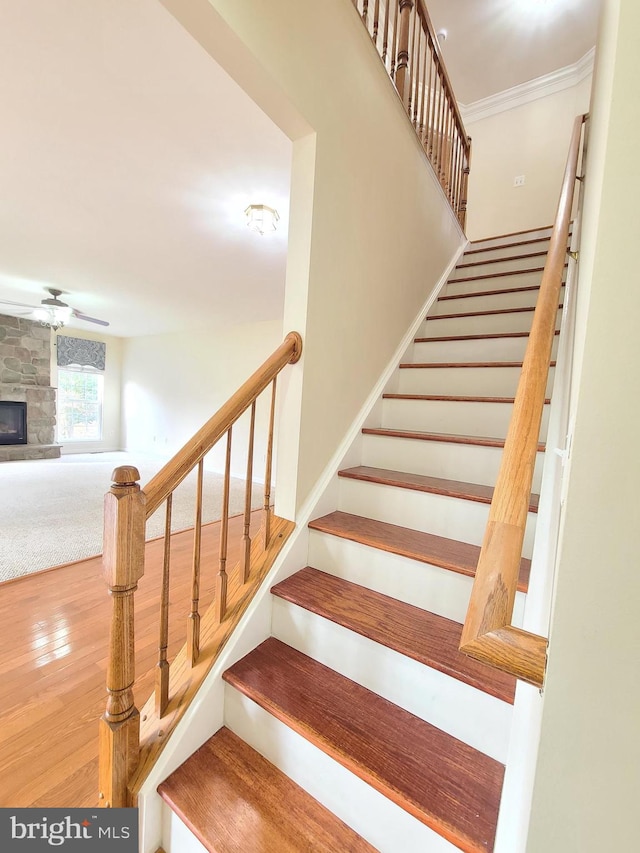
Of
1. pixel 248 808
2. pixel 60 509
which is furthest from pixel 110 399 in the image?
pixel 248 808

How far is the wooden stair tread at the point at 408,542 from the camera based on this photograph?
1.19 m

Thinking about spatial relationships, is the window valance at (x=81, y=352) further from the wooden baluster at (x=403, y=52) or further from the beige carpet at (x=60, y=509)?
the wooden baluster at (x=403, y=52)

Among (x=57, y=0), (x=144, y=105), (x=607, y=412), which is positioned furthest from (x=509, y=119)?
(x=607, y=412)

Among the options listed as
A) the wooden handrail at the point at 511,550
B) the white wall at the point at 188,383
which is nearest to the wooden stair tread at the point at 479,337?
the wooden handrail at the point at 511,550

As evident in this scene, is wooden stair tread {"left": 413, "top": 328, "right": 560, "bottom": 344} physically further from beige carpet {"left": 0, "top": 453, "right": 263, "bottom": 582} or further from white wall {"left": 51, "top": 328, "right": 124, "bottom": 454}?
white wall {"left": 51, "top": 328, "right": 124, "bottom": 454}

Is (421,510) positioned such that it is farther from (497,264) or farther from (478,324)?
(497,264)

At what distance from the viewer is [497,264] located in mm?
2906

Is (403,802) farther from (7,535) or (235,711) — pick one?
(7,535)

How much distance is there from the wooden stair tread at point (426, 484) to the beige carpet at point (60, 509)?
2197mm

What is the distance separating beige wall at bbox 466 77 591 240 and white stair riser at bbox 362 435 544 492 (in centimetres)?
383

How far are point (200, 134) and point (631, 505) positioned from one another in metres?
2.45

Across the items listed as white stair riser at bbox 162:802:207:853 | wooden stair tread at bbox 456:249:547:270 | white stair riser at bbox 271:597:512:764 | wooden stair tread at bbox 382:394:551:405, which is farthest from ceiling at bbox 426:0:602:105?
white stair riser at bbox 162:802:207:853

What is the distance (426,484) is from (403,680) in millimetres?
706

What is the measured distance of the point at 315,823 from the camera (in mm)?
913
